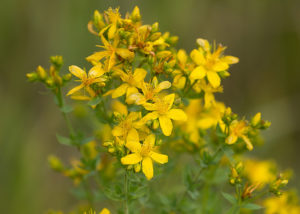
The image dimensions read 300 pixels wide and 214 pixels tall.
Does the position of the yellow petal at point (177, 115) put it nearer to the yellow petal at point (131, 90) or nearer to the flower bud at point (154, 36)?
the yellow petal at point (131, 90)

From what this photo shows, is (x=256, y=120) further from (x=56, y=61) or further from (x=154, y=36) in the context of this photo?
(x=56, y=61)

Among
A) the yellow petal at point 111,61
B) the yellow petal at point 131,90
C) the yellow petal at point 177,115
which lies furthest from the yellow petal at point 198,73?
the yellow petal at point 111,61

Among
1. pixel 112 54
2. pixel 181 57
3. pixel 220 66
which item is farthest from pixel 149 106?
pixel 220 66

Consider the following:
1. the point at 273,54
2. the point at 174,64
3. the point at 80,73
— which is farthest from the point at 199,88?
the point at 273,54

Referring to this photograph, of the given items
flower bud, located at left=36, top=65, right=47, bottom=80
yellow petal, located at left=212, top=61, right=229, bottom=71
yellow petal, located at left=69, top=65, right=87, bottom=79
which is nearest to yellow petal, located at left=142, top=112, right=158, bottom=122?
yellow petal, located at left=69, top=65, right=87, bottom=79

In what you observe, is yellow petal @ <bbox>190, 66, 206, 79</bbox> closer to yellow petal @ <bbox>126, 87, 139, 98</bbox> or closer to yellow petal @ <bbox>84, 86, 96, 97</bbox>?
yellow petal @ <bbox>126, 87, 139, 98</bbox>

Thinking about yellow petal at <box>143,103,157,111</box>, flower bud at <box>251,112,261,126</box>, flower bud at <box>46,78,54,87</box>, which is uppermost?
flower bud at <box>46,78,54,87</box>
